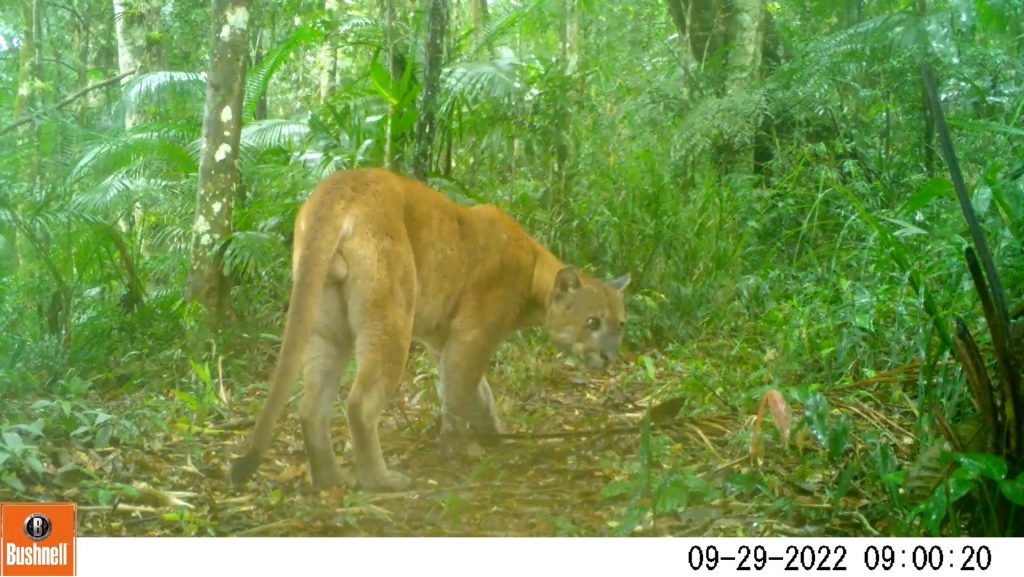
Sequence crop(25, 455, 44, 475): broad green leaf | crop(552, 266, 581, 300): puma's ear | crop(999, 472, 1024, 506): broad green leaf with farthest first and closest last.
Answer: crop(552, 266, 581, 300): puma's ear
crop(25, 455, 44, 475): broad green leaf
crop(999, 472, 1024, 506): broad green leaf

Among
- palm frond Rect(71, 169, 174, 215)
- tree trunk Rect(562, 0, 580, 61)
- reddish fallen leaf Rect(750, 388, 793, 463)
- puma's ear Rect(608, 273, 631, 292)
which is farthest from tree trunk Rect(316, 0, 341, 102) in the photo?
reddish fallen leaf Rect(750, 388, 793, 463)

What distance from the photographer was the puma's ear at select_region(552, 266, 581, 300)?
397 centimetres

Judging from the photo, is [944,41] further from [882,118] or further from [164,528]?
[164,528]

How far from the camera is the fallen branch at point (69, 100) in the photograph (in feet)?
11.4

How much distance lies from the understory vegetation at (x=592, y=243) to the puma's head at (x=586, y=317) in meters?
0.09

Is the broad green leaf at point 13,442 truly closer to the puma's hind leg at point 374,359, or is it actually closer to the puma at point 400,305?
the puma at point 400,305

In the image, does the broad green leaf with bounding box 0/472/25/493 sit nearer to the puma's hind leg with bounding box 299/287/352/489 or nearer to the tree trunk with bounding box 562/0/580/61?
the puma's hind leg with bounding box 299/287/352/489

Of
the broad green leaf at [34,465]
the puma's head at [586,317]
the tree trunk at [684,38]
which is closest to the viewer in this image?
the broad green leaf at [34,465]

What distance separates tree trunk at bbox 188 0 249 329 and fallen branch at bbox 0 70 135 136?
293mm

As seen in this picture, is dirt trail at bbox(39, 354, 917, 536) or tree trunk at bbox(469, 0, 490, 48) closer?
dirt trail at bbox(39, 354, 917, 536)

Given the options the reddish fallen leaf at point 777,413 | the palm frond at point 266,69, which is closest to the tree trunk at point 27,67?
the palm frond at point 266,69

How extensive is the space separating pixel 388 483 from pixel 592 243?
113cm

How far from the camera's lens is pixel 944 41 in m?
3.12

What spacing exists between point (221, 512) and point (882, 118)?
234 cm
